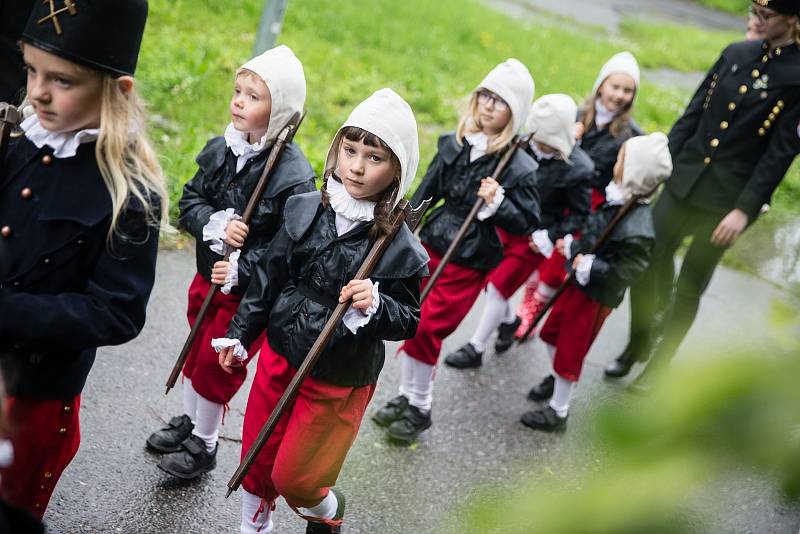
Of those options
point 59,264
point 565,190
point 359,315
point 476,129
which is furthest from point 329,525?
point 565,190

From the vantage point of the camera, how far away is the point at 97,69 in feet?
7.46

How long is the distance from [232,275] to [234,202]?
0.33 metres

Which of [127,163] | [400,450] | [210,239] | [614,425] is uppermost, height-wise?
[614,425]

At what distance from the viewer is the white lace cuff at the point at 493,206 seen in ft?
13.8

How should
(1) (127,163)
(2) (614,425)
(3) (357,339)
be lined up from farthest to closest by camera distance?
(3) (357,339), (1) (127,163), (2) (614,425)

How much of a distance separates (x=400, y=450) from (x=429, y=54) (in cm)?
908

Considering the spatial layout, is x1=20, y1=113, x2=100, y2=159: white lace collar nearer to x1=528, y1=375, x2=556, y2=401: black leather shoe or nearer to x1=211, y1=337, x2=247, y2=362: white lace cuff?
x1=211, y1=337, x2=247, y2=362: white lace cuff

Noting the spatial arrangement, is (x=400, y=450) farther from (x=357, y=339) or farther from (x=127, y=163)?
(x=127, y=163)

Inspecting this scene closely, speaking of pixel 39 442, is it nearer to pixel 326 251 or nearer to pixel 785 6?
pixel 326 251

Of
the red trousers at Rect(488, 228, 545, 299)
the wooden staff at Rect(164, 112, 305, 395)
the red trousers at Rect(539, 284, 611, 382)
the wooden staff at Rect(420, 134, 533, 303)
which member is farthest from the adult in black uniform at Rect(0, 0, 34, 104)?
the red trousers at Rect(539, 284, 611, 382)

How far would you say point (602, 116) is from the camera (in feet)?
18.0

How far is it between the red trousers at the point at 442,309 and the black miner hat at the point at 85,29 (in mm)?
2382

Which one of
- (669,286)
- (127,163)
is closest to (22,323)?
(127,163)

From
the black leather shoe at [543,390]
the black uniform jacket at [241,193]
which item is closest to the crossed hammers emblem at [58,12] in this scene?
the black uniform jacket at [241,193]
